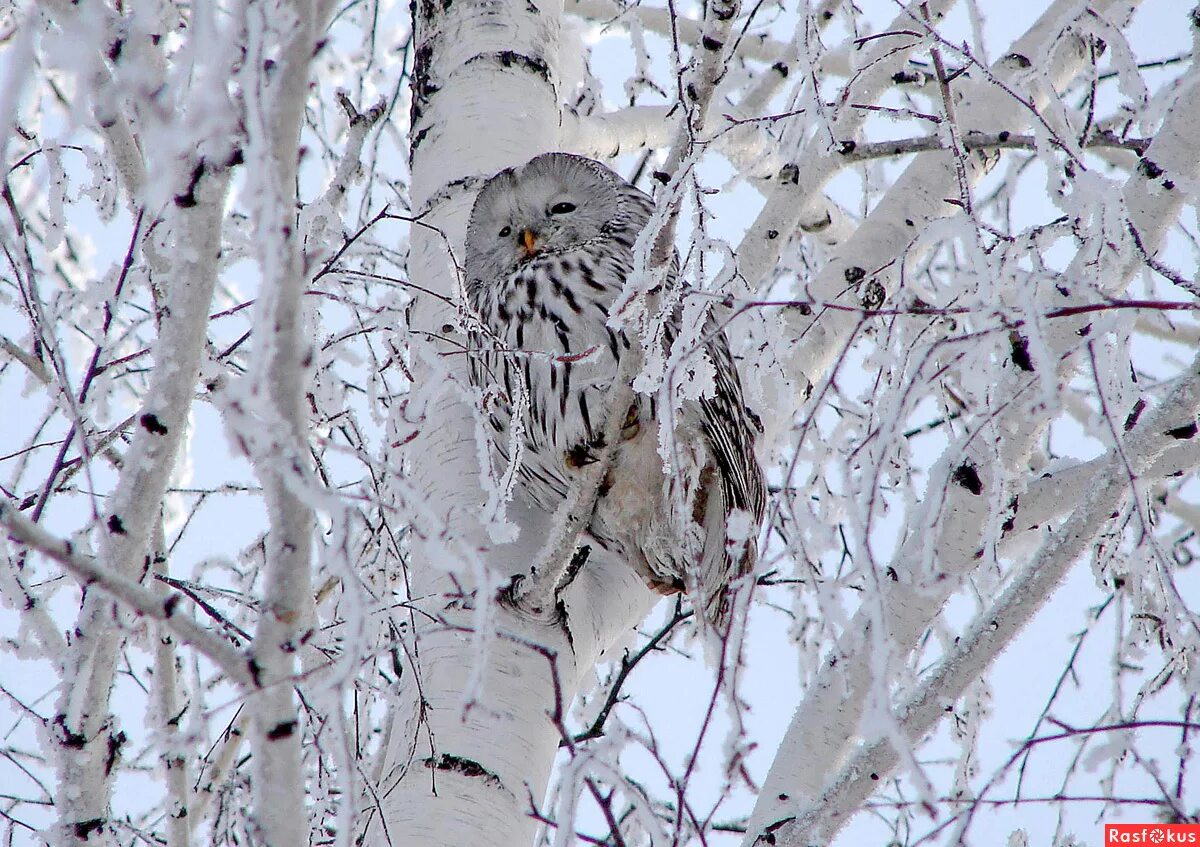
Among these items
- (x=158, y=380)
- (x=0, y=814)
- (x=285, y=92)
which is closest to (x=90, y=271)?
(x=0, y=814)

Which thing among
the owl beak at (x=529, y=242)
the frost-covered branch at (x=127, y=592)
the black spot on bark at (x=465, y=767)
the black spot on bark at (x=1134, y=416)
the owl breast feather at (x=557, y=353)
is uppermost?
the owl beak at (x=529, y=242)

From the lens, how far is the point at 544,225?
2.53m

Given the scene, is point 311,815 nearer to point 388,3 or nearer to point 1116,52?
point 1116,52

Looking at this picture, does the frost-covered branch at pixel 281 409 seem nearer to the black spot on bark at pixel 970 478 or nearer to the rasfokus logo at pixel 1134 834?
the black spot on bark at pixel 970 478

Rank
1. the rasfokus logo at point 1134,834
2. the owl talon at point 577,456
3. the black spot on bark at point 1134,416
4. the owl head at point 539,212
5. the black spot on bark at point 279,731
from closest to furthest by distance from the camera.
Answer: the black spot on bark at point 279,731 → the black spot on bark at point 1134,416 → the rasfokus logo at point 1134,834 → the owl talon at point 577,456 → the owl head at point 539,212

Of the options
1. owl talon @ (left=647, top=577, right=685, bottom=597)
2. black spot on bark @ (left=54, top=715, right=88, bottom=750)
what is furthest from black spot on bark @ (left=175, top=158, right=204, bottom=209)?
owl talon @ (left=647, top=577, right=685, bottom=597)

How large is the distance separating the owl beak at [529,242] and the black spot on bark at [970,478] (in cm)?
117

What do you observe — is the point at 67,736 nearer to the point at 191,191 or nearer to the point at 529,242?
the point at 191,191

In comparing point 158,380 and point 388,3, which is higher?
point 388,3

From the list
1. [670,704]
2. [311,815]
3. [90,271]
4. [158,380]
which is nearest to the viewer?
[158,380]

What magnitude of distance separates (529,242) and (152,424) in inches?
60.7

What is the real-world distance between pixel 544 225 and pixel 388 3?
914 mm

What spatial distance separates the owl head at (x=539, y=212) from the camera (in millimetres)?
2436

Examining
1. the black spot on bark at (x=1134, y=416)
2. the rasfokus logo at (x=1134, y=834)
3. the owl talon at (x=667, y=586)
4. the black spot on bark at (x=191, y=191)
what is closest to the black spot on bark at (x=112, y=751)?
the black spot on bark at (x=191, y=191)
